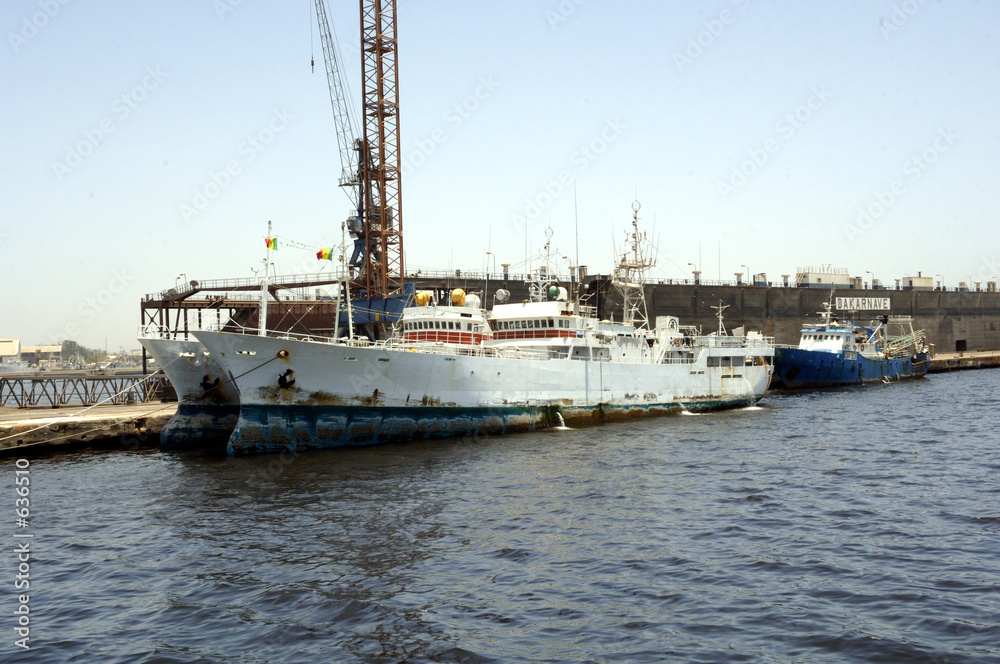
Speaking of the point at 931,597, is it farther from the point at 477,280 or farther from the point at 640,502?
the point at 477,280

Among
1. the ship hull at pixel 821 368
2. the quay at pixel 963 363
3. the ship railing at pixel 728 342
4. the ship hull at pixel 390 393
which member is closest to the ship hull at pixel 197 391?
the ship hull at pixel 390 393

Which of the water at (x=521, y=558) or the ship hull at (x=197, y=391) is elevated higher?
the ship hull at (x=197, y=391)

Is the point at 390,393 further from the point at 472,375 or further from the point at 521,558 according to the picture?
the point at 521,558

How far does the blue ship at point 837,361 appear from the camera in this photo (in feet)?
208

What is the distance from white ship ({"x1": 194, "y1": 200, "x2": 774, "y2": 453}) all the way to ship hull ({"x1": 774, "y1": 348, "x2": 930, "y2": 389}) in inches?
704

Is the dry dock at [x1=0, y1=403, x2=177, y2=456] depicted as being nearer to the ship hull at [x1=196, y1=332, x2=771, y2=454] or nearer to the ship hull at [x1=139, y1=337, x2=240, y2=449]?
Answer: the ship hull at [x1=139, y1=337, x2=240, y2=449]

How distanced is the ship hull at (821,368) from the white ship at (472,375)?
17.9m

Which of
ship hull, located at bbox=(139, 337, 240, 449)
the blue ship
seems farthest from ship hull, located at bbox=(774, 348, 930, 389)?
ship hull, located at bbox=(139, 337, 240, 449)

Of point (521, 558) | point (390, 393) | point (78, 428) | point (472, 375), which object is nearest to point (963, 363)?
point (472, 375)

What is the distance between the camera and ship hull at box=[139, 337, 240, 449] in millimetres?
33031

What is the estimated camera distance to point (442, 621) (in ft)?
39.3

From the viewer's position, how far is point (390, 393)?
3002 cm

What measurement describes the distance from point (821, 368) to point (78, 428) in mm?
58664

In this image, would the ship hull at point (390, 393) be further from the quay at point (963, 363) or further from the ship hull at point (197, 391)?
the quay at point (963, 363)
